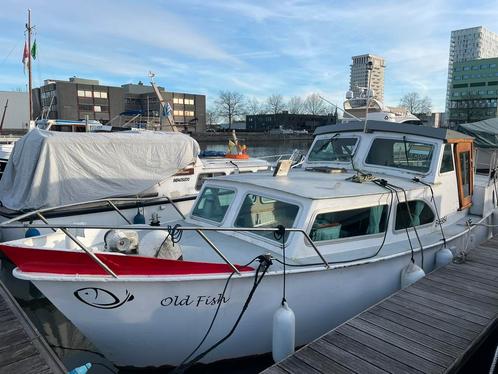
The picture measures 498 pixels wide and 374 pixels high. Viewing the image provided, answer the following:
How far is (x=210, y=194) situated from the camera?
607cm

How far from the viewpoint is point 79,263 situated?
380cm

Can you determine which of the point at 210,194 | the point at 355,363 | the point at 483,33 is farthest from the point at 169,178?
the point at 483,33

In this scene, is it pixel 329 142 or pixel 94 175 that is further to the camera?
pixel 94 175

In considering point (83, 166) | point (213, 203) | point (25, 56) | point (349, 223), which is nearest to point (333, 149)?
point (349, 223)

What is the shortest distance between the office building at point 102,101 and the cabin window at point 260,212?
5617 cm

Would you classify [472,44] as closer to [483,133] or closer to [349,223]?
[483,133]

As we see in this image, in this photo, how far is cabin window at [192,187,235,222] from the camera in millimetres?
5770

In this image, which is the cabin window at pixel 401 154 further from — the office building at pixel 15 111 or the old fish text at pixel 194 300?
the office building at pixel 15 111

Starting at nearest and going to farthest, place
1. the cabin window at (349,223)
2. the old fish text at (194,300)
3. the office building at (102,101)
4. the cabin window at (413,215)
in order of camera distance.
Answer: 1. the old fish text at (194,300)
2. the cabin window at (349,223)
3. the cabin window at (413,215)
4. the office building at (102,101)

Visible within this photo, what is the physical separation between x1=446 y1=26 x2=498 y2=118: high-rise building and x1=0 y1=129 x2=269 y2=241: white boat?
151937 millimetres

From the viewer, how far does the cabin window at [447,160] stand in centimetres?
661

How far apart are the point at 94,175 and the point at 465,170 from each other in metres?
7.73

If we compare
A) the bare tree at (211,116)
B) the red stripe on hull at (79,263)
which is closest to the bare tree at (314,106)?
the bare tree at (211,116)

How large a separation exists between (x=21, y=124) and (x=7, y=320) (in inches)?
2371
